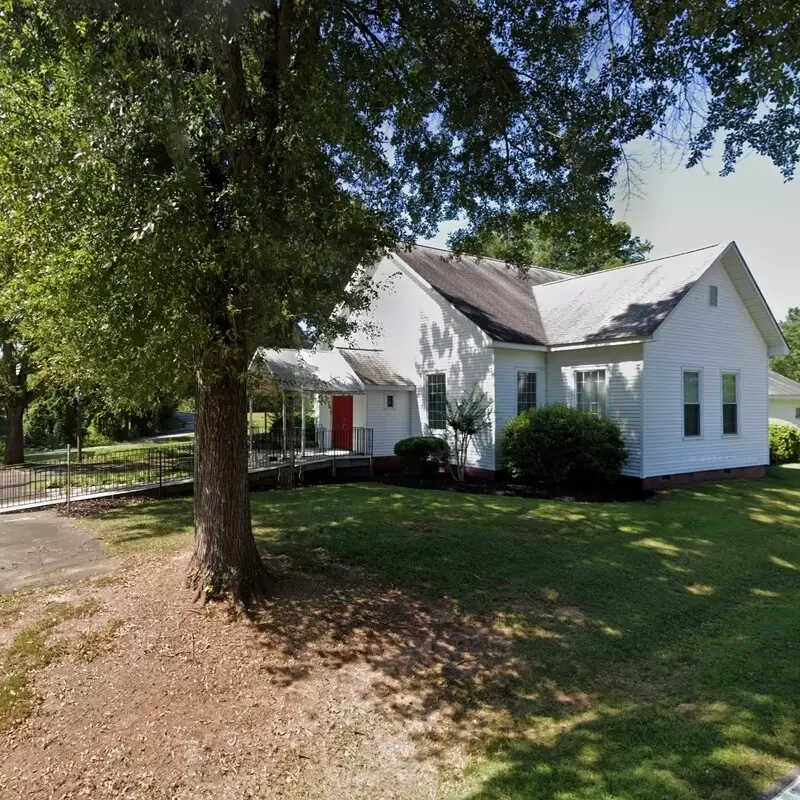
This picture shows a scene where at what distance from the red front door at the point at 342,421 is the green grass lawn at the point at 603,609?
506cm

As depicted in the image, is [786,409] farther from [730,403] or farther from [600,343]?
[600,343]

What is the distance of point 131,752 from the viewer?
3949mm

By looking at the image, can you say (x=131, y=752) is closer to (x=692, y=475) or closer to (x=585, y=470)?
(x=585, y=470)

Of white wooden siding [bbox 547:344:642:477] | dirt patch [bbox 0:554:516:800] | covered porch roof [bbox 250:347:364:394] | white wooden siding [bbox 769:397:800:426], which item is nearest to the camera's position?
dirt patch [bbox 0:554:516:800]

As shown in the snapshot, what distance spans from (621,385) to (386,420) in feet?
22.7

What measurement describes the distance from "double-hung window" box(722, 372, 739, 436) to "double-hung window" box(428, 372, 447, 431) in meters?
7.90

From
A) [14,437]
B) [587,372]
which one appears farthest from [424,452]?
[14,437]

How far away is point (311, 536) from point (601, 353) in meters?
9.44

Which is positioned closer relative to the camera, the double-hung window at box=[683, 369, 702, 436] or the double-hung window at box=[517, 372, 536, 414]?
the double-hung window at box=[683, 369, 702, 436]

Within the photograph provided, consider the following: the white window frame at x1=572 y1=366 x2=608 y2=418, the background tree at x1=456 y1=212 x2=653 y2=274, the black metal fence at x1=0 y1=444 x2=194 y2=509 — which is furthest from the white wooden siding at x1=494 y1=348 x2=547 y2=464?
the black metal fence at x1=0 y1=444 x2=194 y2=509

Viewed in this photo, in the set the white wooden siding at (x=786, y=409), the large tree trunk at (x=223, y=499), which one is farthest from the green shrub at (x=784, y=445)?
the large tree trunk at (x=223, y=499)

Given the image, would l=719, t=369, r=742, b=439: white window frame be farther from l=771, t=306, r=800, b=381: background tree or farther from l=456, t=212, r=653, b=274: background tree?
l=771, t=306, r=800, b=381: background tree

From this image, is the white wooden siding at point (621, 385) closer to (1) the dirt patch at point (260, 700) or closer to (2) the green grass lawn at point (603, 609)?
(2) the green grass lawn at point (603, 609)

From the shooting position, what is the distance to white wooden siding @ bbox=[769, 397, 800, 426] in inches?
1097
